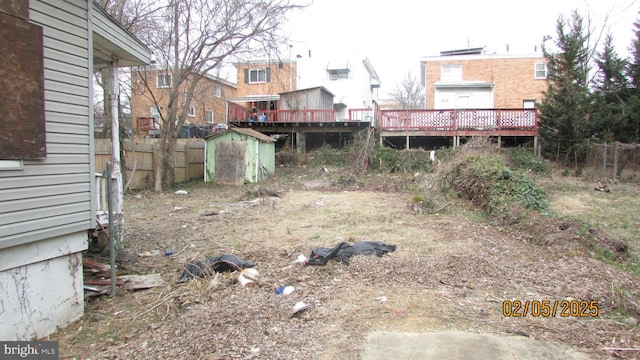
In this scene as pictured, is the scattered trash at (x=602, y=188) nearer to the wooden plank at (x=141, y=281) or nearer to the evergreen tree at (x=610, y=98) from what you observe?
the evergreen tree at (x=610, y=98)

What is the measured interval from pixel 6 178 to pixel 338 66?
973 inches

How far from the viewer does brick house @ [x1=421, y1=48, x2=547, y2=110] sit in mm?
23969

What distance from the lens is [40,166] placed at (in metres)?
3.53

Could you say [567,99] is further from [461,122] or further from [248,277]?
[248,277]

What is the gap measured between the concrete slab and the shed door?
13.3 metres

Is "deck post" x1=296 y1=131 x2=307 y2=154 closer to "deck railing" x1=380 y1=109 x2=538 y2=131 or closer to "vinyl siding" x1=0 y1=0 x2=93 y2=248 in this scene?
"deck railing" x1=380 y1=109 x2=538 y2=131

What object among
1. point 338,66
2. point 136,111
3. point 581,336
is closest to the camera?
point 581,336

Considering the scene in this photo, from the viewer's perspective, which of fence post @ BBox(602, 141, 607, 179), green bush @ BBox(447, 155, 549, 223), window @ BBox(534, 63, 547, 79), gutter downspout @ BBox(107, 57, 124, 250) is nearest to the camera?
gutter downspout @ BBox(107, 57, 124, 250)

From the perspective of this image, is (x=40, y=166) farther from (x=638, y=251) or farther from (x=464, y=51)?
(x=464, y=51)

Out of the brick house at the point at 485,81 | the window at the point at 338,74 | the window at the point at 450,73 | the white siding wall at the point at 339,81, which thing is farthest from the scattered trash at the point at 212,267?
the window at the point at 450,73

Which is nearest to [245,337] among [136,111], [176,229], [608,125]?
[176,229]

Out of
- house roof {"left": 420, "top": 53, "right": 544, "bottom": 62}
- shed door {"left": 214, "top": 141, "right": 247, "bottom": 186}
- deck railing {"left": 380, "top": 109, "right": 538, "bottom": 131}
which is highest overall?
house roof {"left": 420, "top": 53, "right": 544, "bottom": 62}

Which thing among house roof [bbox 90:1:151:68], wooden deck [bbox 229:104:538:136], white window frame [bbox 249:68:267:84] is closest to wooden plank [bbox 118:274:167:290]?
house roof [bbox 90:1:151:68]

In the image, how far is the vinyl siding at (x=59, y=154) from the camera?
3.32 meters
